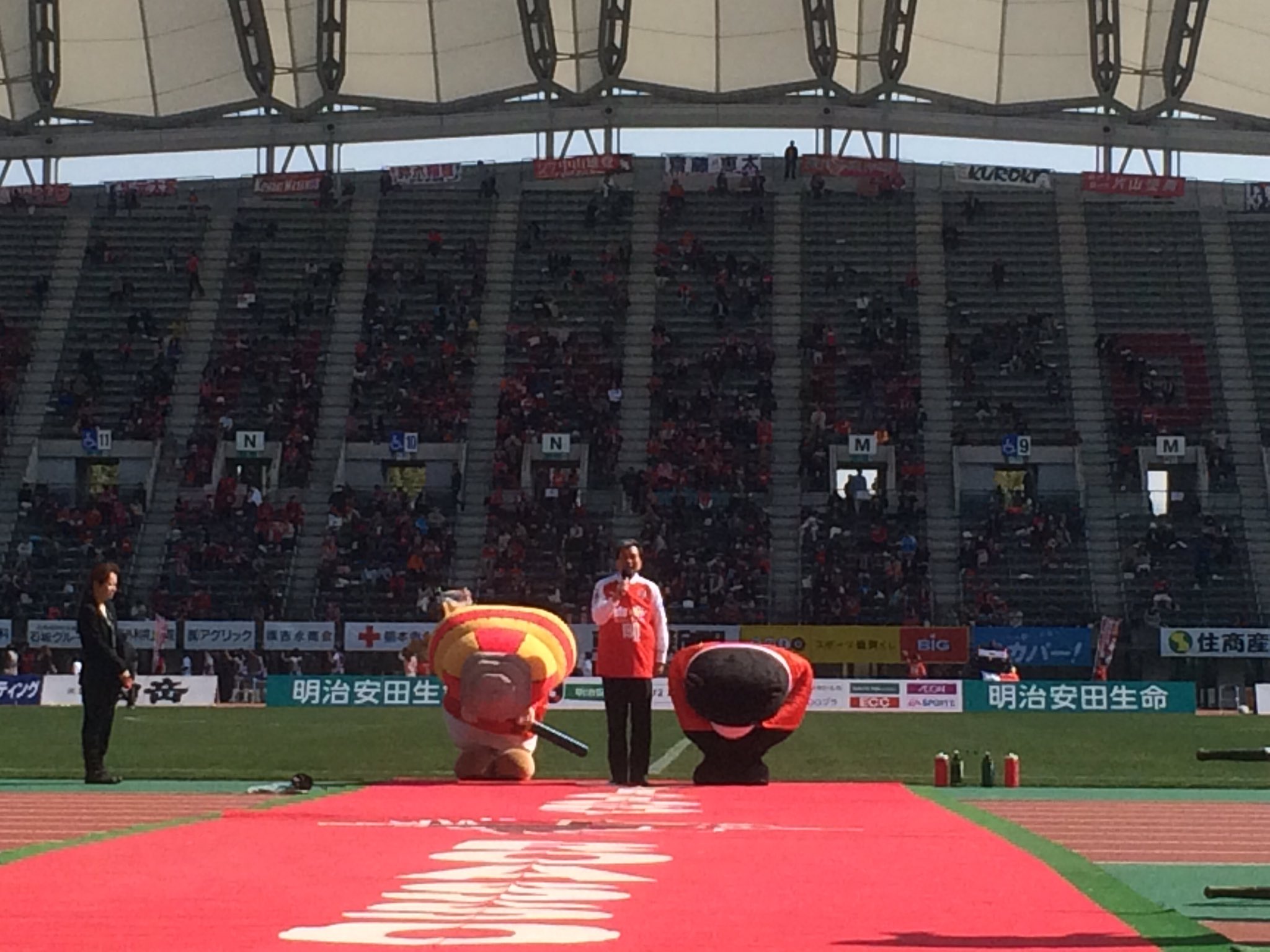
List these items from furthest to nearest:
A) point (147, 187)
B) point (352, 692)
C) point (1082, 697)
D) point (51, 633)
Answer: point (147, 187)
point (51, 633)
point (352, 692)
point (1082, 697)

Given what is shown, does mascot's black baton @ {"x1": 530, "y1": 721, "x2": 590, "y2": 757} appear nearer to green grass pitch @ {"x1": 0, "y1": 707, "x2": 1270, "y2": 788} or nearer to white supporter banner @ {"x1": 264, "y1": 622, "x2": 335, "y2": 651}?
green grass pitch @ {"x1": 0, "y1": 707, "x2": 1270, "y2": 788}

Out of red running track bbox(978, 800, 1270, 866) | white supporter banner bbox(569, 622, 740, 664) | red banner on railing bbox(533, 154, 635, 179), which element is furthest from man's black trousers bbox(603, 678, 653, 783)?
red banner on railing bbox(533, 154, 635, 179)

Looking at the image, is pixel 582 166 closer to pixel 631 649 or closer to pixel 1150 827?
pixel 631 649

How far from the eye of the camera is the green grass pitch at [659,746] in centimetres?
1852

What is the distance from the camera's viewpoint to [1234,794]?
1608cm

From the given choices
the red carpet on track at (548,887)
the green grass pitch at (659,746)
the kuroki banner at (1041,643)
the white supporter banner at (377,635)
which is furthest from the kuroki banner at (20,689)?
the red carpet on track at (548,887)

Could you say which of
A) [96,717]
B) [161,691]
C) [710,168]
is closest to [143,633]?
[161,691]

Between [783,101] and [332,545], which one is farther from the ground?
[783,101]

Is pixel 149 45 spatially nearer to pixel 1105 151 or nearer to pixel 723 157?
pixel 723 157

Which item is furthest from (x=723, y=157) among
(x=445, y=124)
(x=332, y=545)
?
(x=332, y=545)

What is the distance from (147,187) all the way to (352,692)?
2235 cm

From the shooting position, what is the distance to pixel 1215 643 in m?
42.9

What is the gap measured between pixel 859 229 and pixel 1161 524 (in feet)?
41.3

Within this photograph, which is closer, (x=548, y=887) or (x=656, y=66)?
(x=548, y=887)
